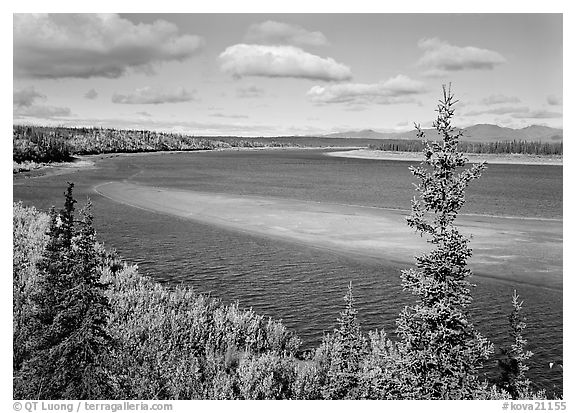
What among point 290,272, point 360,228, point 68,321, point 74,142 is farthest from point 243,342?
point 74,142

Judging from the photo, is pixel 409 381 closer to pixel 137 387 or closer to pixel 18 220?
pixel 137 387

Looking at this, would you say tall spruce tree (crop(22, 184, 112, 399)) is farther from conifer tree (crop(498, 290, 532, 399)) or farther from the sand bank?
the sand bank

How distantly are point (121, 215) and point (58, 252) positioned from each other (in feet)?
61.2

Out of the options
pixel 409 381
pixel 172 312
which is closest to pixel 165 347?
pixel 172 312

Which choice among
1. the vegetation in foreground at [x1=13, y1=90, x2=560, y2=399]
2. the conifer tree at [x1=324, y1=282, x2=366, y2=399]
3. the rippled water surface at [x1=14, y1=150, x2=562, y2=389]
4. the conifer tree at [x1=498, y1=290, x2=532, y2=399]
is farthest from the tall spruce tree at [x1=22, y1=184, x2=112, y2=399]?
the conifer tree at [x1=498, y1=290, x2=532, y2=399]

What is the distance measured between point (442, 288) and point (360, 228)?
653 inches

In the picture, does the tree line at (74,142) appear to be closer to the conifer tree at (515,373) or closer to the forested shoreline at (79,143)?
the forested shoreline at (79,143)

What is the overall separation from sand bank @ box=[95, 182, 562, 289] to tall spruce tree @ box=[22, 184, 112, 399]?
12.4 meters

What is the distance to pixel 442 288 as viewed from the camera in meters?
7.54

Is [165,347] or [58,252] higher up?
[58,252]

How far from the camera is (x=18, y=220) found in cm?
1683

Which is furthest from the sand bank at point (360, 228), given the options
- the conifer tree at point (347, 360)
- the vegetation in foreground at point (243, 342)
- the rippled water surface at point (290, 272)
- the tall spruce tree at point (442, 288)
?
the tall spruce tree at point (442, 288)
